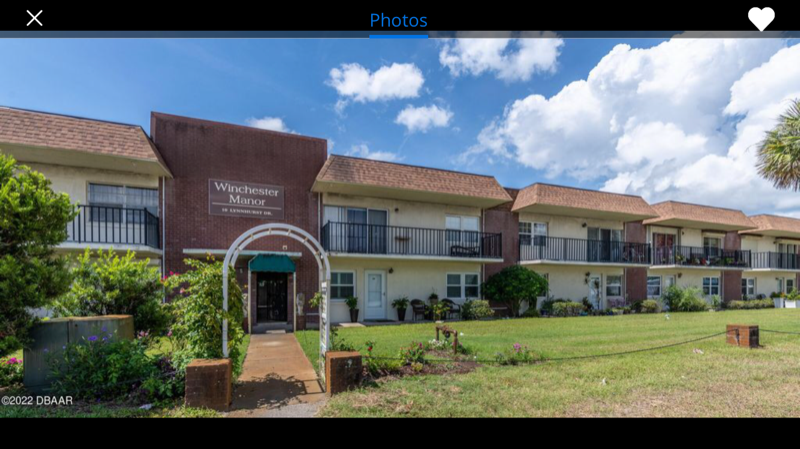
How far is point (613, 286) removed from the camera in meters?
20.2

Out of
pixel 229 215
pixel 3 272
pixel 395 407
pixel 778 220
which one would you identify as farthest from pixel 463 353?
pixel 778 220

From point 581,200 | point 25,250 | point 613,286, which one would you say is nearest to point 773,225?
point 613,286

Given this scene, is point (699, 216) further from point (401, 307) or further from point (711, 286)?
point (401, 307)

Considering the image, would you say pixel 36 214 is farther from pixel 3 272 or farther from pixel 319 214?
pixel 319 214

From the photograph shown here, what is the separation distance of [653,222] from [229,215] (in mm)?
22858

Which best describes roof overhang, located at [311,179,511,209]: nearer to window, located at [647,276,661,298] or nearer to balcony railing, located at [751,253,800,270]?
window, located at [647,276,661,298]

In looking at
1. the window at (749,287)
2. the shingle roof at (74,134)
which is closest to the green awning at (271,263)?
the shingle roof at (74,134)

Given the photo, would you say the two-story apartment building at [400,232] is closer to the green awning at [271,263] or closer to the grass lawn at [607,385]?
the green awning at [271,263]

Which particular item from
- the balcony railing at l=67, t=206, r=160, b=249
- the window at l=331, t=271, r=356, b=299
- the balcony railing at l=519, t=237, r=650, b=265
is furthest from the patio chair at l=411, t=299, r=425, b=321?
the balcony railing at l=67, t=206, r=160, b=249

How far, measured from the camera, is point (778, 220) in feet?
80.4

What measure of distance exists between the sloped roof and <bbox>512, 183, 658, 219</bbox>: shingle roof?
1.71 m

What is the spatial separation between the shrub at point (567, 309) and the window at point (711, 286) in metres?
12.3

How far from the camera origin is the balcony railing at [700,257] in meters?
21.2
